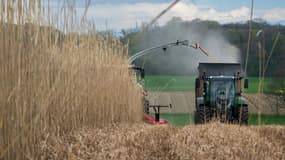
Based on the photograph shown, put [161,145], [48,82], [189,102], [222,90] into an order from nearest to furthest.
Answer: [48,82] < [161,145] < [222,90] < [189,102]

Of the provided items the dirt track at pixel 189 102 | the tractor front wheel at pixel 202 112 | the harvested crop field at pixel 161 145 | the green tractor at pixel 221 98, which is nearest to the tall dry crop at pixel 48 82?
the harvested crop field at pixel 161 145

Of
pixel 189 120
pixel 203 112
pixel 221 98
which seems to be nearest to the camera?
pixel 189 120

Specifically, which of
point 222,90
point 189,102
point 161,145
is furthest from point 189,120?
point 189,102

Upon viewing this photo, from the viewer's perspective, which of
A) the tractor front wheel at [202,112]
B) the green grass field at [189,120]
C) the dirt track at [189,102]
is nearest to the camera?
the green grass field at [189,120]

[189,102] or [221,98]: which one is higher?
[221,98]

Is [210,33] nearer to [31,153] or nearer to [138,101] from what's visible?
[138,101]

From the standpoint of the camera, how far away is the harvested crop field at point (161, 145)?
3.71 meters

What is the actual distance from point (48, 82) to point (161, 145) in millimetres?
938

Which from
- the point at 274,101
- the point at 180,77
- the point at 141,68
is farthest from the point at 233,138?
the point at 274,101

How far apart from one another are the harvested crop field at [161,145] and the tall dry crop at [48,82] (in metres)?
0.15

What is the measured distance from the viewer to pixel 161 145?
4.09 metres

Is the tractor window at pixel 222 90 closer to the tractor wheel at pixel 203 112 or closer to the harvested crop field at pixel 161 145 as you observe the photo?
the tractor wheel at pixel 203 112

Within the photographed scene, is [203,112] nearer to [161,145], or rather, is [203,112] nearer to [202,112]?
[202,112]

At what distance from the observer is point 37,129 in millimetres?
3643
